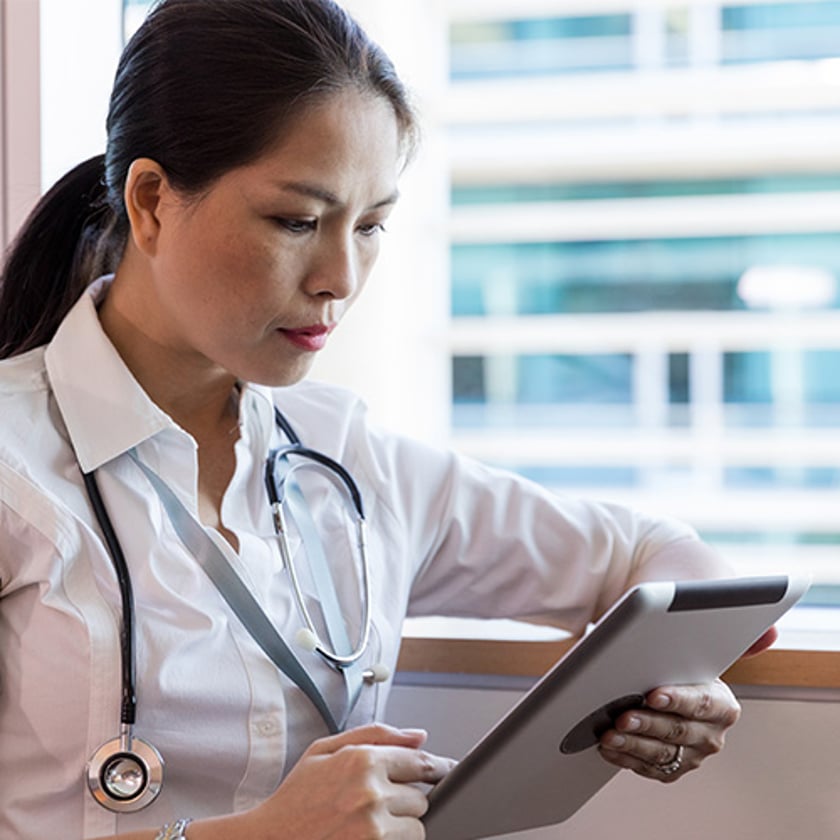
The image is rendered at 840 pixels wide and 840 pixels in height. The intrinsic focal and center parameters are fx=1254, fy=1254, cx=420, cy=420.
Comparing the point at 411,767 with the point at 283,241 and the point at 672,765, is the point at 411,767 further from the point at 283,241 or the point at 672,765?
the point at 283,241

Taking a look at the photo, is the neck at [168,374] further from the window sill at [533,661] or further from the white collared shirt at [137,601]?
the window sill at [533,661]

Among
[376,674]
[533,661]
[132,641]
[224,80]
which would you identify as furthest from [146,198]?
[533,661]

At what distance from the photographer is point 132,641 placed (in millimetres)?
1106

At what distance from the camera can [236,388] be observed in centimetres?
139

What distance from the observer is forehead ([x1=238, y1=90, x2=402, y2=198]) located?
115 cm

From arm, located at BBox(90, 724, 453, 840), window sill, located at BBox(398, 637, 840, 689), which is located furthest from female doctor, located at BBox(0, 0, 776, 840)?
window sill, located at BBox(398, 637, 840, 689)

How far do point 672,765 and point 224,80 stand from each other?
2.54 feet

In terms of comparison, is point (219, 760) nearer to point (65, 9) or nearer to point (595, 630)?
point (595, 630)

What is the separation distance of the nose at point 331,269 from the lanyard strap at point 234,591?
0.80 ft

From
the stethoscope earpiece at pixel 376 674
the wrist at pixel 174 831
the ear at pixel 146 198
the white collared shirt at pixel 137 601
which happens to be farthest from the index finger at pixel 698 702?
the ear at pixel 146 198

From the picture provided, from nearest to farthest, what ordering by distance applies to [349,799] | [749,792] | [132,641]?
[349,799] < [132,641] < [749,792]

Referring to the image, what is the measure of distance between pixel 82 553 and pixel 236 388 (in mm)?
305

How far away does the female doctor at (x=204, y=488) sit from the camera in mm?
1108

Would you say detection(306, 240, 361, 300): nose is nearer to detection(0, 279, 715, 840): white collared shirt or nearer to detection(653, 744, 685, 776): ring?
detection(0, 279, 715, 840): white collared shirt
